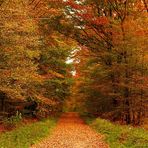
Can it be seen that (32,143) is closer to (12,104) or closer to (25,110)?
(12,104)

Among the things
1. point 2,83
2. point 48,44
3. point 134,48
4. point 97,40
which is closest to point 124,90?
point 134,48

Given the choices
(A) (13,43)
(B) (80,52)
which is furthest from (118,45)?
(A) (13,43)

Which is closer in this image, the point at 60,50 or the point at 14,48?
the point at 14,48

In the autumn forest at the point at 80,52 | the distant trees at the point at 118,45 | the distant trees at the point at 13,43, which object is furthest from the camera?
the distant trees at the point at 118,45

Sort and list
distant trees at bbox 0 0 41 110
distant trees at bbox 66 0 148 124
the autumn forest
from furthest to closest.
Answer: distant trees at bbox 66 0 148 124 < the autumn forest < distant trees at bbox 0 0 41 110

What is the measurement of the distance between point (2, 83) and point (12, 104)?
12.7m

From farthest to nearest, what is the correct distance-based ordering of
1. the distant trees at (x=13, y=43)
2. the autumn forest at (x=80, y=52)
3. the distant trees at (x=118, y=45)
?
the distant trees at (x=118, y=45) < the autumn forest at (x=80, y=52) < the distant trees at (x=13, y=43)

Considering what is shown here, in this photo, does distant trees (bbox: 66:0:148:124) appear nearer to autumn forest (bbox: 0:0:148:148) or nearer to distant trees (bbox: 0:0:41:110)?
autumn forest (bbox: 0:0:148:148)

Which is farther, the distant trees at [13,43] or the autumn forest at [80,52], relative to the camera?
the autumn forest at [80,52]

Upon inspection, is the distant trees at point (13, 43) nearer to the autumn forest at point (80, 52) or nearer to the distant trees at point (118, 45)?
the autumn forest at point (80, 52)

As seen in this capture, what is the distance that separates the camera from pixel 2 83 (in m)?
15.1

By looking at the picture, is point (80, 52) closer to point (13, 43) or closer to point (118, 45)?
point (118, 45)

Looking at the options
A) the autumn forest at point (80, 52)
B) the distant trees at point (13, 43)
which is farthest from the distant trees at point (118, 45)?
the distant trees at point (13, 43)

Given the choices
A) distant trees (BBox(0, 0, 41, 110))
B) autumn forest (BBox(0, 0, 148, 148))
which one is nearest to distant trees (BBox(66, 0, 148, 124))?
autumn forest (BBox(0, 0, 148, 148))
